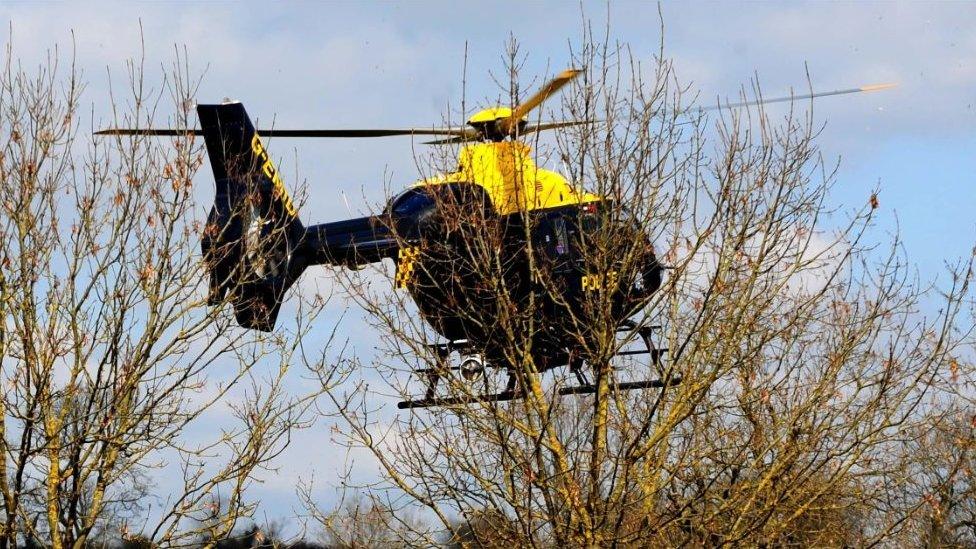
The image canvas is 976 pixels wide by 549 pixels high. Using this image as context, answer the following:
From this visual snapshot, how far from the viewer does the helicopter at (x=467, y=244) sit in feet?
44.7

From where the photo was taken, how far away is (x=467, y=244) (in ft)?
46.0

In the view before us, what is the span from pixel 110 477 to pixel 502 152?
20.1ft

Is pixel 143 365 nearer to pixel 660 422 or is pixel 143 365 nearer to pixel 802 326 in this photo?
pixel 660 422

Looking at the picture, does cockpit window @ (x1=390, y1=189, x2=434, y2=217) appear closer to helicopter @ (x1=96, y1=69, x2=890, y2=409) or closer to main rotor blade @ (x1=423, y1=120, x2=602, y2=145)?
helicopter @ (x1=96, y1=69, x2=890, y2=409)

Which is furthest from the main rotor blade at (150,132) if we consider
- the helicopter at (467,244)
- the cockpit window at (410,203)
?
the cockpit window at (410,203)

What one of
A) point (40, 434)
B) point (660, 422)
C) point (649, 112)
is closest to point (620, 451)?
point (660, 422)

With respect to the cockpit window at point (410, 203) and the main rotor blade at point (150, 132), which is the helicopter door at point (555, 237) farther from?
the main rotor blade at point (150, 132)

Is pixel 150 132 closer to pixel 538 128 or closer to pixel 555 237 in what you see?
pixel 538 128

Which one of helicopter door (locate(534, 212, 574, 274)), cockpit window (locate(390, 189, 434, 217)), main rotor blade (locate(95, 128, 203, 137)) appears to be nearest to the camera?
main rotor blade (locate(95, 128, 203, 137))

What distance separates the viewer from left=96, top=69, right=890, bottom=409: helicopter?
13609 mm

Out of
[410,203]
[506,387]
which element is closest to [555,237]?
[410,203]

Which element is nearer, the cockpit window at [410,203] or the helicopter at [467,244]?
the helicopter at [467,244]

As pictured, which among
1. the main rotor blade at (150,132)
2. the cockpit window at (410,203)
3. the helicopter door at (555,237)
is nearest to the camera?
the main rotor blade at (150,132)

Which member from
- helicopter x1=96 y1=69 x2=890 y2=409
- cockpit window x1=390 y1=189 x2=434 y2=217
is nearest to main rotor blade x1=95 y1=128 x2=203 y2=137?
helicopter x1=96 y1=69 x2=890 y2=409
